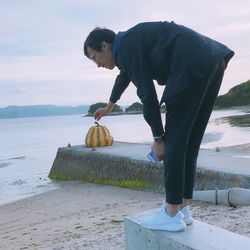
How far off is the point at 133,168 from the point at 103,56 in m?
6.23

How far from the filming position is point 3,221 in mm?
8078

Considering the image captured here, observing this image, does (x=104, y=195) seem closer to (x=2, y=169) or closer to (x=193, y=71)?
(x=193, y=71)

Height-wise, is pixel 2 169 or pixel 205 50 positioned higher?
pixel 205 50

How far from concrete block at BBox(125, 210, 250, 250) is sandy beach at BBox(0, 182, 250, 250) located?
105 centimetres

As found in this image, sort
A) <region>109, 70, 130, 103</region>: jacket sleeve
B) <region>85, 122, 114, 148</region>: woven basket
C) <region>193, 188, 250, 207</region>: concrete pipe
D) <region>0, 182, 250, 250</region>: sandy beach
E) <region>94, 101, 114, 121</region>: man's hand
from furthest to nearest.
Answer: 1. <region>85, 122, 114, 148</region>: woven basket
2. <region>193, 188, 250, 207</region>: concrete pipe
3. <region>0, 182, 250, 250</region>: sandy beach
4. <region>94, 101, 114, 121</region>: man's hand
5. <region>109, 70, 130, 103</region>: jacket sleeve

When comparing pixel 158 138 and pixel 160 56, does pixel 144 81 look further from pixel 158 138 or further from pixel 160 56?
pixel 158 138

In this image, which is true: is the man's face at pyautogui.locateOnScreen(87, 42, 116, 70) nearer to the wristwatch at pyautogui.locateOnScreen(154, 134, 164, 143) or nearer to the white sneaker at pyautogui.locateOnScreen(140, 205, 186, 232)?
the wristwatch at pyautogui.locateOnScreen(154, 134, 164, 143)

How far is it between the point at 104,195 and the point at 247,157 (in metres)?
2.69

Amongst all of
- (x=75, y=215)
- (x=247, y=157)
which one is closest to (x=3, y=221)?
(x=75, y=215)

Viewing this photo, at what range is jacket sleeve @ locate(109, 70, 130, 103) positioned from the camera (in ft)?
12.7

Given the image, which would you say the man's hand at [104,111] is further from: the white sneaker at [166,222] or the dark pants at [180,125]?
the white sneaker at [166,222]

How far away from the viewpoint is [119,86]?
155 inches

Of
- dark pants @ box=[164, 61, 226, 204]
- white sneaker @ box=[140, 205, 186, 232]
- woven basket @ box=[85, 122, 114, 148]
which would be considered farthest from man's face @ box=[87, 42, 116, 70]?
woven basket @ box=[85, 122, 114, 148]

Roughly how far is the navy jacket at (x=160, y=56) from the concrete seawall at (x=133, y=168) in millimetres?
3741
